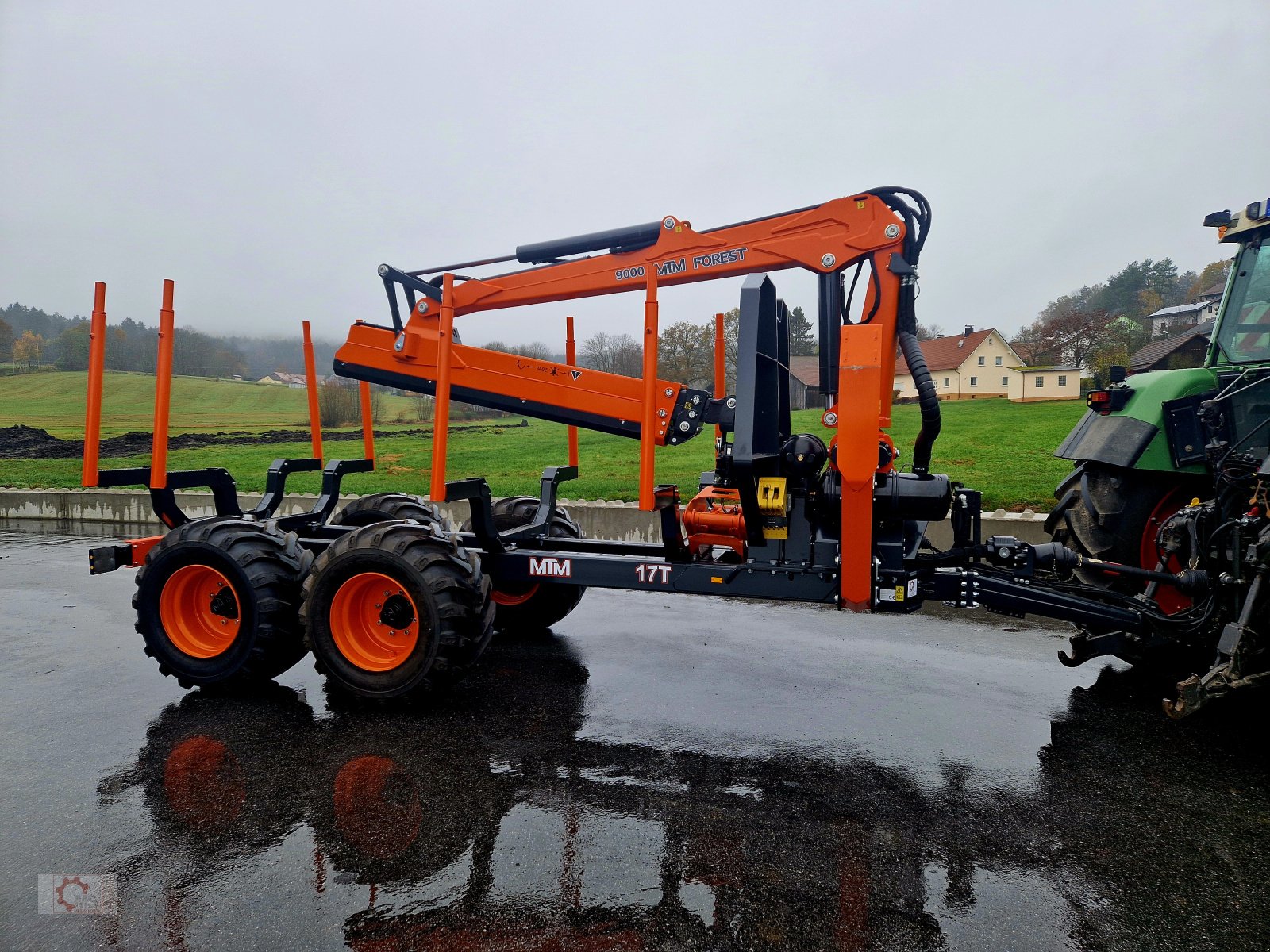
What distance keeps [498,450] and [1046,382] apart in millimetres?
40336

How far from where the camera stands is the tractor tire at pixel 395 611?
185 inches

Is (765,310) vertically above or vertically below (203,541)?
above

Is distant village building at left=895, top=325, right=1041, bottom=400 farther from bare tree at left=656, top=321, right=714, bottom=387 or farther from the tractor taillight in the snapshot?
the tractor taillight

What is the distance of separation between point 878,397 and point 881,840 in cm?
223

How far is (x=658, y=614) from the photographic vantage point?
736 centimetres

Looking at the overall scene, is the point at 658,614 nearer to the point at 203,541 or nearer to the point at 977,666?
the point at 977,666

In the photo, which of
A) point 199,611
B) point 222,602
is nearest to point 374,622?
point 222,602

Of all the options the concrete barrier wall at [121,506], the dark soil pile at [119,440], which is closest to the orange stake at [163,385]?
the concrete barrier wall at [121,506]

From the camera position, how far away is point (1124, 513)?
5.07m

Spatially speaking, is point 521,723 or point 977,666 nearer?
point 521,723

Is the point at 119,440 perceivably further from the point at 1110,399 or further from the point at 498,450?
the point at 1110,399

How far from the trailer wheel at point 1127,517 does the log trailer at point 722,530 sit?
0.38 feet

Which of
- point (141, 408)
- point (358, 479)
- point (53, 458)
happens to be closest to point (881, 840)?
point (141, 408)

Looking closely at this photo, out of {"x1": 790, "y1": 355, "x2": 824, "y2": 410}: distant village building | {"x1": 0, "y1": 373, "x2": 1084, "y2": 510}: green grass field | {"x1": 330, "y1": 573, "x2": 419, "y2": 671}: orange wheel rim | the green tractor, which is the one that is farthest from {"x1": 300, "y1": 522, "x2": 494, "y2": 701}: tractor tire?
the green tractor
